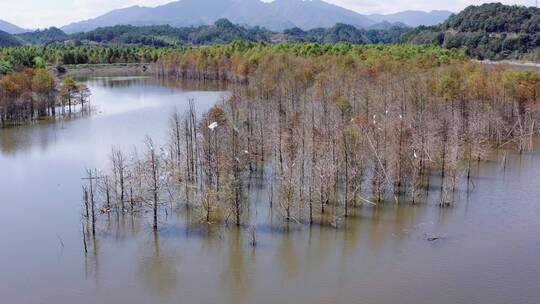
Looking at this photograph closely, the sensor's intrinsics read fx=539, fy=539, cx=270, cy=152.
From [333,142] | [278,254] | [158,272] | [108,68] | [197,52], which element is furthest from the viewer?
[108,68]

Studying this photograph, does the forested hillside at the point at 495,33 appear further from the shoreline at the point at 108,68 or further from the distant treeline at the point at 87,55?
the distant treeline at the point at 87,55

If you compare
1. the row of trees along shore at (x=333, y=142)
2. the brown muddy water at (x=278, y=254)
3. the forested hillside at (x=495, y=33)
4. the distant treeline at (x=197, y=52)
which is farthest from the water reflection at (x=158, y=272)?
the forested hillside at (x=495, y=33)

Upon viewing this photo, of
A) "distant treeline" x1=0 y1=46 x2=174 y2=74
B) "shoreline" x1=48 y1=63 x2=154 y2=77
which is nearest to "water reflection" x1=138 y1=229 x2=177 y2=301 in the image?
"distant treeline" x1=0 y1=46 x2=174 y2=74

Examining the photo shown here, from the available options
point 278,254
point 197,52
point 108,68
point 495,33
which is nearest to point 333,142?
point 278,254

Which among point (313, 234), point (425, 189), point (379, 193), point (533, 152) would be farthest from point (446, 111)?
point (313, 234)

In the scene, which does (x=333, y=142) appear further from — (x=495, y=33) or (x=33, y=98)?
(x=495, y=33)

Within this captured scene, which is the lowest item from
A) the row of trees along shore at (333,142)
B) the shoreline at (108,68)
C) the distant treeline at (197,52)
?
the row of trees along shore at (333,142)
